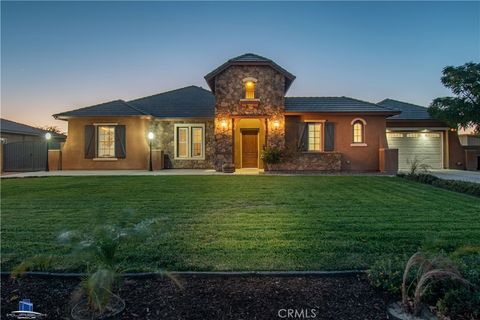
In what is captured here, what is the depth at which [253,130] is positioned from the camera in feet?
65.9

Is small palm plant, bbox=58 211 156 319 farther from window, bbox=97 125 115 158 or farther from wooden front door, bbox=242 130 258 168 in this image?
window, bbox=97 125 115 158

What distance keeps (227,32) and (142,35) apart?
4.47 meters

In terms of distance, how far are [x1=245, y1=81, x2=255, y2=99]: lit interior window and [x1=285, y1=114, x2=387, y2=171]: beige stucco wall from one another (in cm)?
247

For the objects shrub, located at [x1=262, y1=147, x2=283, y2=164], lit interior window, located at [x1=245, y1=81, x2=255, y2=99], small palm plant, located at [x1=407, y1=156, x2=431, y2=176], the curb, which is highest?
lit interior window, located at [x1=245, y1=81, x2=255, y2=99]

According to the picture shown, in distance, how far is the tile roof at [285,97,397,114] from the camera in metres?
17.9

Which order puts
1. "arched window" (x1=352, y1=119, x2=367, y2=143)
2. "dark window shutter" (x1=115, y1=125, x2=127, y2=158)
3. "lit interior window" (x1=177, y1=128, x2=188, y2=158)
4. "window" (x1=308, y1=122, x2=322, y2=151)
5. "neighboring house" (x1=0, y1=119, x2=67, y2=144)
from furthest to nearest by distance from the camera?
"neighboring house" (x1=0, y1=119, x2=67, y2=144) → "lit interior window" (x1=177, y1=128, x2=188, y2=158) → "dark window shutter" (x1=115, y1=125, x2=127, y2=158) → "arched window" (x1=352, y1=119, x2=367, y2=143) → "window" (x1=308, y1=122, x2=322, y2=151)

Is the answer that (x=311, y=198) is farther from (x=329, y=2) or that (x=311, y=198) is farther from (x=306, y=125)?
(x=306, y=125)

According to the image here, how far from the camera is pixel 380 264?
3.32m

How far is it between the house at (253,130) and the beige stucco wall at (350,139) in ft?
0.19

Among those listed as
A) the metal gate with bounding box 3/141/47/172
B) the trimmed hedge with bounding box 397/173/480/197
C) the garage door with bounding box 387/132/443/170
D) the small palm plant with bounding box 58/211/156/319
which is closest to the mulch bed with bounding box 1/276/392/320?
the small palm plant with bounding box 58/211/156/319

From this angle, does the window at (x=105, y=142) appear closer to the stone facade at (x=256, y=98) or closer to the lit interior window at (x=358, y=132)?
the stone facade at (x=256, y=98)

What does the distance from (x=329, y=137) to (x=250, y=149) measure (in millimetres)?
5035

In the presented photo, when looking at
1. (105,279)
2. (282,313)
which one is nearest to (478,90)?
(282,313)

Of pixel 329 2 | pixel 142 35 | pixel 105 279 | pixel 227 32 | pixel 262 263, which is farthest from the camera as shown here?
pixel 227 32
